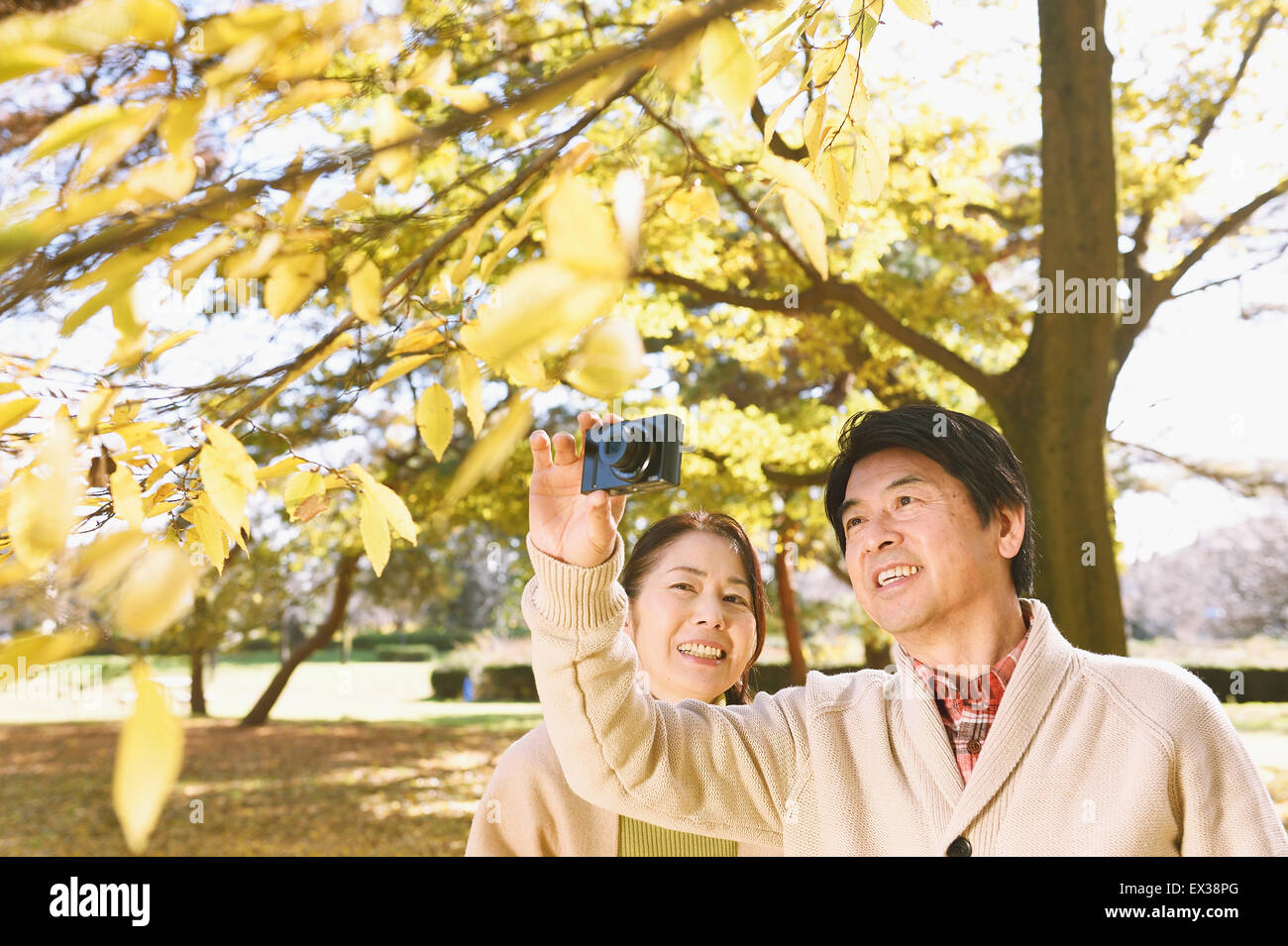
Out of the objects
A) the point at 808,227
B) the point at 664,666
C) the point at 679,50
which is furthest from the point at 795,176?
the point at 664,666

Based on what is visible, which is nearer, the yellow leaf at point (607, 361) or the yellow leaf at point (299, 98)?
the yellow leaf at point (607, 361)

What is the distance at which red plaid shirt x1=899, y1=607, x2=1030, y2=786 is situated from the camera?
1931 millimetres

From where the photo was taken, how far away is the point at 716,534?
2.78m

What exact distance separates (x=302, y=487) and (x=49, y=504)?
2.56 ft

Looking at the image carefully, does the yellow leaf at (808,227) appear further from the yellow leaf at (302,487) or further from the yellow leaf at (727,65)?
the yellow leaf at (302,487)

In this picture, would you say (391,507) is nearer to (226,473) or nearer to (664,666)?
(226,473)

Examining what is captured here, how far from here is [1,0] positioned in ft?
21.6

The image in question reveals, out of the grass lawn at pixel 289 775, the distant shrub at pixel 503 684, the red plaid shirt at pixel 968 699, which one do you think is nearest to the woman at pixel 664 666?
the red plaid shirt at pixel 968 699

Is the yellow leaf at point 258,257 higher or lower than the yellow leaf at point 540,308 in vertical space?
higher

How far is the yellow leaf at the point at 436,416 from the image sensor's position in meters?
1.18

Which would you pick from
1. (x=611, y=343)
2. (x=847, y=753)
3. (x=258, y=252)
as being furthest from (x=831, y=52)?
(x=847, y=753)

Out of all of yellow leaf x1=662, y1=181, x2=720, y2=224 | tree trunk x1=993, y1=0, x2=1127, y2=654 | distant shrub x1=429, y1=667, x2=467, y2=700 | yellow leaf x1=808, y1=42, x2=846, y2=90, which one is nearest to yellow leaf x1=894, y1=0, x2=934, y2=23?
yellow leaf x1=808, y1=42, x2=846, y2=90

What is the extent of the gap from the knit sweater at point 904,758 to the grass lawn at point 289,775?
539 centimetres
